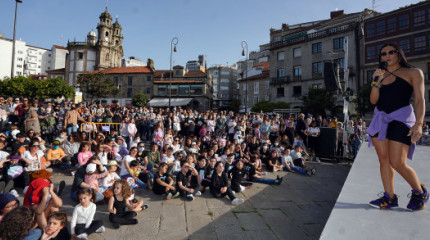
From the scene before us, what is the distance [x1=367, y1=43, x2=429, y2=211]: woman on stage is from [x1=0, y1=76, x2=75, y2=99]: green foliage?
130ft

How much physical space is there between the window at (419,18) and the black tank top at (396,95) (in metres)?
28.8

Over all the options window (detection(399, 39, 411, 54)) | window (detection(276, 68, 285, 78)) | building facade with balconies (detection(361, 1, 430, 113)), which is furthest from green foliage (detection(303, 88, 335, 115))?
window (detection(276, 68, 285, 78))

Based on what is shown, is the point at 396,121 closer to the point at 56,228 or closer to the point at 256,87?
the point at 56,228

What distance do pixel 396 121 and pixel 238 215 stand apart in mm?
3270

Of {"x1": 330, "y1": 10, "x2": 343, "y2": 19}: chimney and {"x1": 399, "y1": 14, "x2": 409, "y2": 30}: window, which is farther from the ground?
{"x1": 330, "y1": 10, "x2": 343, "y2": 19}: chimney

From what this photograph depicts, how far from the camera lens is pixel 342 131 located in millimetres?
10633

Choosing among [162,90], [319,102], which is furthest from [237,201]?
[162,90]

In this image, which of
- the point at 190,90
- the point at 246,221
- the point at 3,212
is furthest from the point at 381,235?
the point at 190,90

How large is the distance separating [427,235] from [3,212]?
5.12 metres

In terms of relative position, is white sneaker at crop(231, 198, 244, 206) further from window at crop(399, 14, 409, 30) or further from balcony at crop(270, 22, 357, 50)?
balcony at crop(270, 22, 357, 50)

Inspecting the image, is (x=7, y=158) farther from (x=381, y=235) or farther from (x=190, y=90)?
(x=190, y=90)

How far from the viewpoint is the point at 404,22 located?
2439cm

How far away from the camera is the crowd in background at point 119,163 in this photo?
3.97m

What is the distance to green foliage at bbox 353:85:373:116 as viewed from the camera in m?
23.2
